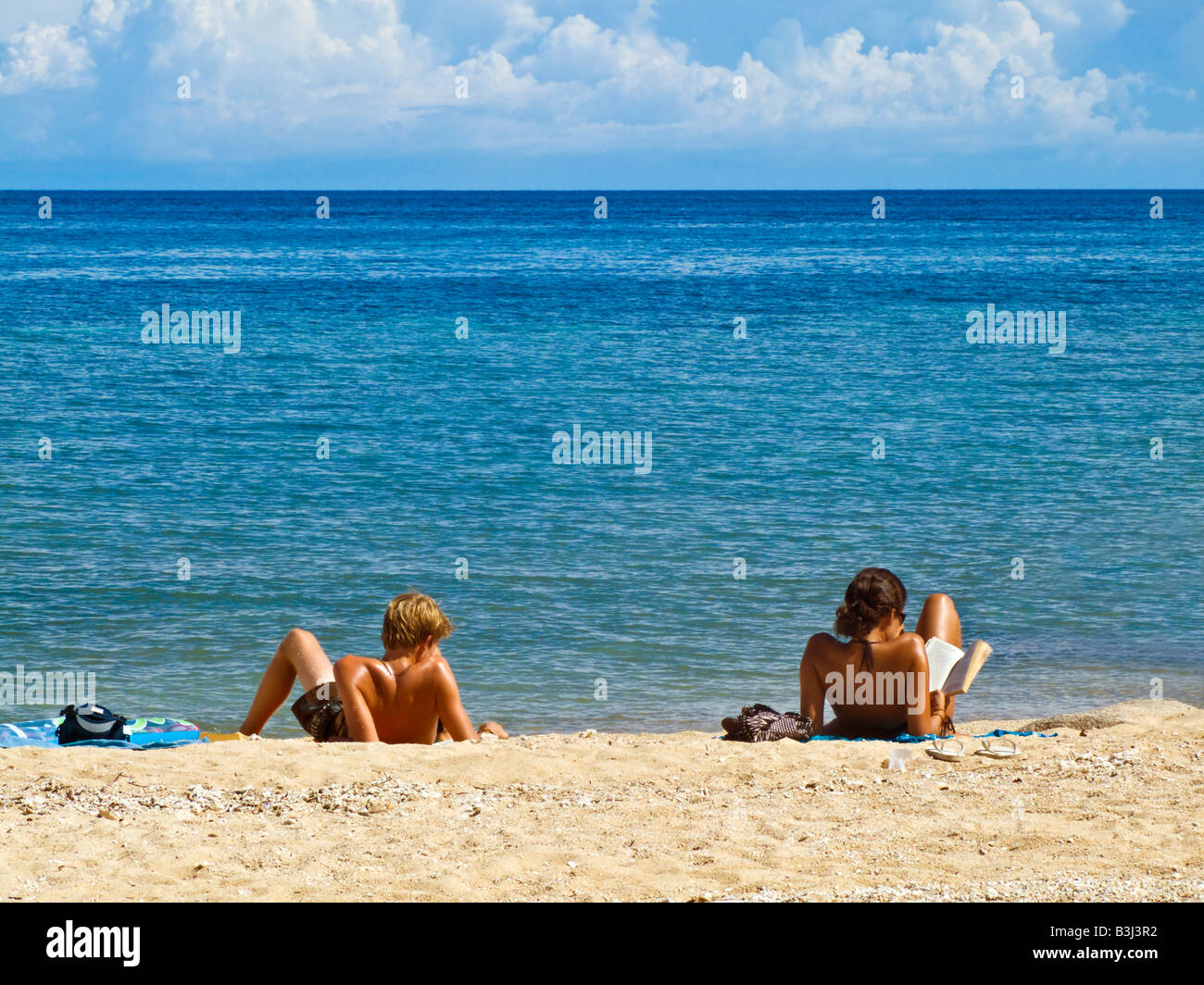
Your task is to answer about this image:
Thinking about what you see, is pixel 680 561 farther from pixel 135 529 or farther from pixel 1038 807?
pixel 1038 807

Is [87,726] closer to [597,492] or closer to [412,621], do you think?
[412,621]

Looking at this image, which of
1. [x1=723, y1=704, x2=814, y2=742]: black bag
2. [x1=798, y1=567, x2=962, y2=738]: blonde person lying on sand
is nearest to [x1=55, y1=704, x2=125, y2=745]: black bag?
[x1=723, y1=704, x2=814, y2=742]: black bag

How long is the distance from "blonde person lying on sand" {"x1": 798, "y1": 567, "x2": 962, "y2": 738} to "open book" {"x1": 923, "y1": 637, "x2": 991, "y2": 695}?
7cm

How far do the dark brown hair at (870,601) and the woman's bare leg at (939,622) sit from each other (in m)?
0.49

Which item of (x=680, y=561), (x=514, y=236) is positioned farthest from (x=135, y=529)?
(x=514, y=236)

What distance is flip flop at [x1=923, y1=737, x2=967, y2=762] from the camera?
6.50 meters

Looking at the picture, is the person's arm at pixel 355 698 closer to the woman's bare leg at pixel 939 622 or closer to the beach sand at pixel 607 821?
the beach sand at pixel 607 821

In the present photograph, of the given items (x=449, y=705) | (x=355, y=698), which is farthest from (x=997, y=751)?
(x=355, y=698)

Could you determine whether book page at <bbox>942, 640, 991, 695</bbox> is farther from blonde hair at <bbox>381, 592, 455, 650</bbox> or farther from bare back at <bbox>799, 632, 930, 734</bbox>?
blonde hair at <bbox>381, 592, 455, 650</bbox>

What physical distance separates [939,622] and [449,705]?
2881 mm

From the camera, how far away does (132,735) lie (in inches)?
285

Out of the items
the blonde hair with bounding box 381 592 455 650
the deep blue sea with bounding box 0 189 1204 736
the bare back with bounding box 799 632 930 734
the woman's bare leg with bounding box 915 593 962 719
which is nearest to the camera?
the blonde hair with bounding box 381 592 455 650

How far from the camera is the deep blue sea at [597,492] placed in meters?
9.94
